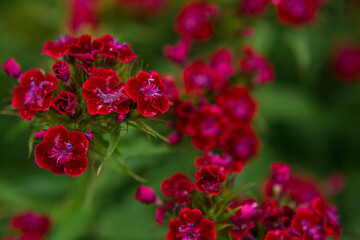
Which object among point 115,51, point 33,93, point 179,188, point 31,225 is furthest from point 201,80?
point 31,225

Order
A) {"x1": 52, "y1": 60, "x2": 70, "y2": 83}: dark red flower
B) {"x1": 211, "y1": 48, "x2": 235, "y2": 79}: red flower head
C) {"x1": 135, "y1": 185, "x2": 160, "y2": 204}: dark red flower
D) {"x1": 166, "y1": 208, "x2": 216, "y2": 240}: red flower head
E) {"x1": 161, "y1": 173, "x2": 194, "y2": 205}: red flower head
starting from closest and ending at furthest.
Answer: {"x1": 166, "y1": 208, "x2": 216, "y2": 240}: red flower head → {"x1": 52, "y1": 60, "x2": 70, "y2": 83}: dark red flower → {"x1": 161, "y1": 173, "x2": 194, "y2": 205}: red flower head → {"x1": 135, "y1": 185, "x2": 160, "y2": 204}: dark red flower → {"x1": 211, "y1": 48, "x2": 235, "y2": 79}: red flower head

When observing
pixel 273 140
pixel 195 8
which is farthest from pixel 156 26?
pixel 273 140

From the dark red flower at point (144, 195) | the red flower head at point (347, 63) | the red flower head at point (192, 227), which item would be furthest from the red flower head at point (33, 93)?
the red flower head at point (347, 63)

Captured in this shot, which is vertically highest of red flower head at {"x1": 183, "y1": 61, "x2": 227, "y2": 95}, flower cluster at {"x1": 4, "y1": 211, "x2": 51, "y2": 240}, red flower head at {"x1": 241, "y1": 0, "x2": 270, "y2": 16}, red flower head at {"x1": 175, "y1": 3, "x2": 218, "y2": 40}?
red flower head at {"x1": 241, "y1": 0, "x2": 270, "y2": 16}

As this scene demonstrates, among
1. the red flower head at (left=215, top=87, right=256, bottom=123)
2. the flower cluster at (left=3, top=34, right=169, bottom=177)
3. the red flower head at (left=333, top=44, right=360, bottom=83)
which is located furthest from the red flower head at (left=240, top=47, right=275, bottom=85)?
the red flower head at (left=333, top=44, right=360, bottom=83)

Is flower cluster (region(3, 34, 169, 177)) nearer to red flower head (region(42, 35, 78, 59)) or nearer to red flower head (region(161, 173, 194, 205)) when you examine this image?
red flower head (region(42, 35, 78, 59))

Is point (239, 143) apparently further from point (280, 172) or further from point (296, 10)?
point (296, 10)

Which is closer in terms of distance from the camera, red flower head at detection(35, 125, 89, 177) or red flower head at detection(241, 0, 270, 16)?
red flower head at detection(35, 125, 89, 177)
